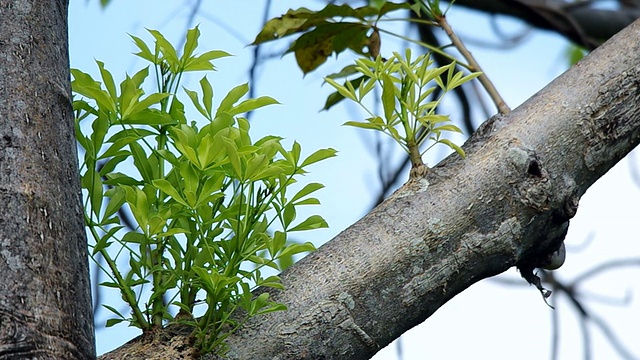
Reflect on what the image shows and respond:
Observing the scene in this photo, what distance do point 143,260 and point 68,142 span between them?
0.11 m

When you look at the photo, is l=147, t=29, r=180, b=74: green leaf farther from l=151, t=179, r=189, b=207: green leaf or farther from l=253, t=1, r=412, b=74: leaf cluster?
l=253, t=1, r=412, b=74: leaf cluster

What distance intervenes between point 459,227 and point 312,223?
0.15m

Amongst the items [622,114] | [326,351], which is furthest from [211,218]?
[622,114]

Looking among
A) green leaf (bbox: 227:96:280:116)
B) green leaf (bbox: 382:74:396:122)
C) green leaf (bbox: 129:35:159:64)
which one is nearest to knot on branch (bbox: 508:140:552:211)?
green leaf (bbox: 382:74:396:122)

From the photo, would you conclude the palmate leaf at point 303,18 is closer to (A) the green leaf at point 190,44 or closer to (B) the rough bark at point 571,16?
(A) the green leaf at point 190,44

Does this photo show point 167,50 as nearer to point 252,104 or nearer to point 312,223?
point 252,104

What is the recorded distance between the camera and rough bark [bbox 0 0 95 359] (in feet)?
1.85

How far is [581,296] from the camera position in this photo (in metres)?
1.90

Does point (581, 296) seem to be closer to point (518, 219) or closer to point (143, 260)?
point (518, 219)

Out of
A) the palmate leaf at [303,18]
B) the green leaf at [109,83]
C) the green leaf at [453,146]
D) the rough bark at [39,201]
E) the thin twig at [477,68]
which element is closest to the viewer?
the rough bark at [39,201]

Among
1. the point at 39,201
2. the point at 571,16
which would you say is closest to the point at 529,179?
the point at 39,201

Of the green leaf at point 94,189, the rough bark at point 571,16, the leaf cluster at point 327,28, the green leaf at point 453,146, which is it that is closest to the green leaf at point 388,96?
the green leaf at point 453,146

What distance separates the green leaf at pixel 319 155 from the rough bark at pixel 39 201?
185 mm

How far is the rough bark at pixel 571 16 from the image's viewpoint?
197 centimetres
